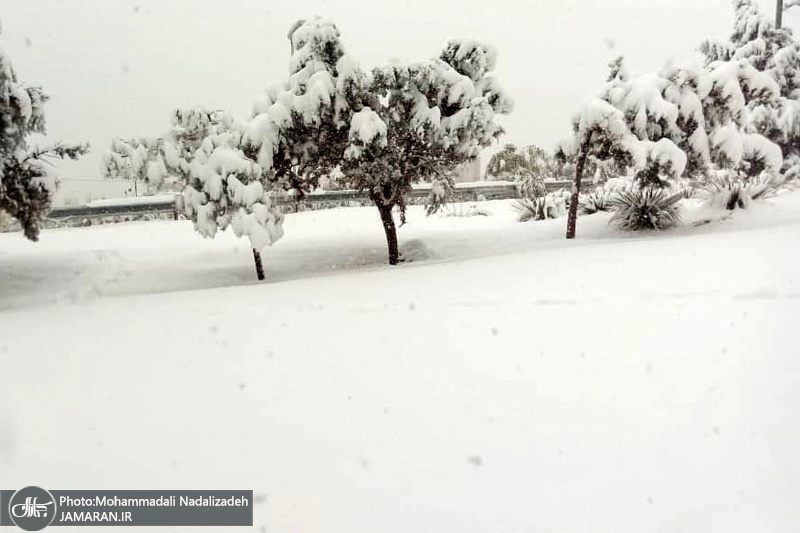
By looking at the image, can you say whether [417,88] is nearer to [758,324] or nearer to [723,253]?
[723,253]

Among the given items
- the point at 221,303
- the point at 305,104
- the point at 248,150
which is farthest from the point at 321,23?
the point at 221,303

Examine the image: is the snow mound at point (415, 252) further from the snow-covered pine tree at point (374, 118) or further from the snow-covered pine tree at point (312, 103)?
the snow-covered pine tree at point (312, 103)

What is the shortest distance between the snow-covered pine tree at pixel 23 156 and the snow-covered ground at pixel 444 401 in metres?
4.63

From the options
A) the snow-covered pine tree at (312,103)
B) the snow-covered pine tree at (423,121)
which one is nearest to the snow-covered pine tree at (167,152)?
the snow-covered pine tree at (312,103)

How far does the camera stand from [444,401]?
314 cm

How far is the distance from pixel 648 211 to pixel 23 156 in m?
13.2

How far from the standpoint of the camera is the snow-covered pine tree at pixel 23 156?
956 centimetres

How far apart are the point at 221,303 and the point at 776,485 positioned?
17.6 ft

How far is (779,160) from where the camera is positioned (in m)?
13.2

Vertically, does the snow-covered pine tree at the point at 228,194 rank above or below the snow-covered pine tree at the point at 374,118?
below

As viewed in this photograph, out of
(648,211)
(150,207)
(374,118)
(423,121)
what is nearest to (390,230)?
(423,121)

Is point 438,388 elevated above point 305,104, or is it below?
below

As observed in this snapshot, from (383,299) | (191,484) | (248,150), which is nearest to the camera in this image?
(191,484)

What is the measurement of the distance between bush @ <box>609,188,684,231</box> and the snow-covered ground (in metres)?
6.14
